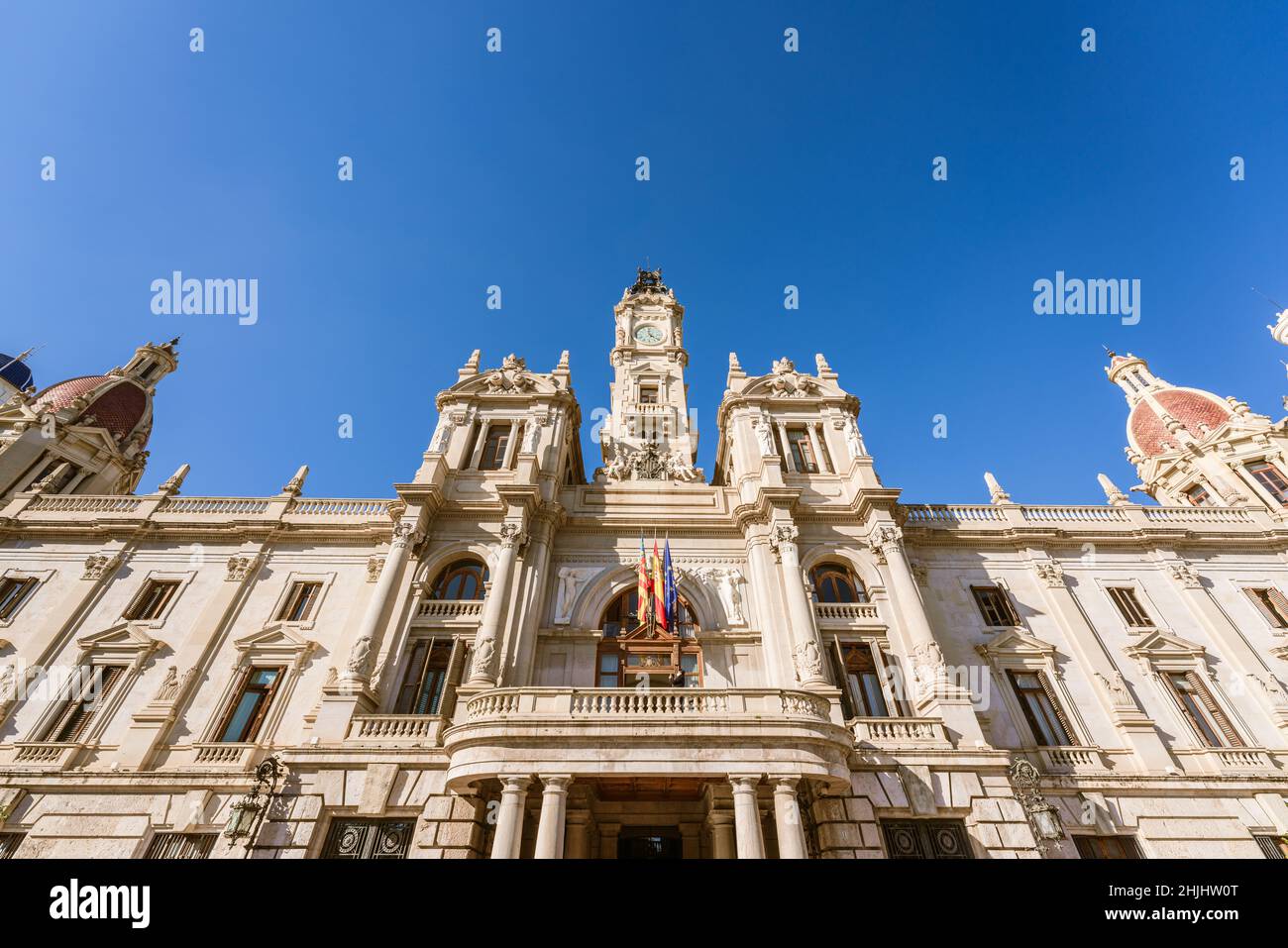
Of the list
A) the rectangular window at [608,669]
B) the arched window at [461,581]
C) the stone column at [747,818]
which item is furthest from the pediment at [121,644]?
the stone column at [747,818]

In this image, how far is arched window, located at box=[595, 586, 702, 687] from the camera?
67.8 feet

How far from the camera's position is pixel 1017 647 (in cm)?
2222

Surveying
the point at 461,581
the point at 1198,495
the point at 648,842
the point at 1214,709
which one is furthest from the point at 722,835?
the point at 1198,495

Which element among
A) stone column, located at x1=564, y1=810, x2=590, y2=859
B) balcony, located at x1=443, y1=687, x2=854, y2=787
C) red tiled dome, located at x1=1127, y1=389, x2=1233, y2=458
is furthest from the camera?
red tiled dome, located at x1=1127, y1=389, x2=1233, y2=458

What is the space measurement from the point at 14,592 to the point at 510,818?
24.5m

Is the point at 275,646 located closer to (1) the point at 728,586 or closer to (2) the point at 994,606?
(1) the point at 728,586

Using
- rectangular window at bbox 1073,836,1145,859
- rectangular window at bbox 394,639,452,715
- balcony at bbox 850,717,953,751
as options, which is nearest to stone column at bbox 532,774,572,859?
rectangular window at bbox 394,639,452,715

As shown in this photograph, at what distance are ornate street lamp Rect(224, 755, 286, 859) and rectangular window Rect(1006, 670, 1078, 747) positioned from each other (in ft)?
78.2

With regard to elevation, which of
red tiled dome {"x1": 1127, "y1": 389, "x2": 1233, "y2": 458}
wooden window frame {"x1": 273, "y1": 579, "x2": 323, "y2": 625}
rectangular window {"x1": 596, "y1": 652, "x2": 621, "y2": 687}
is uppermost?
red tiled dome {"x1": 1127, "y1": 389, "x2": 1233, "y2": 458}

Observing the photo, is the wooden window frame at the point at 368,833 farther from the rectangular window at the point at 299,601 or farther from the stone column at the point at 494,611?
the rectangular window at the point at 299,601

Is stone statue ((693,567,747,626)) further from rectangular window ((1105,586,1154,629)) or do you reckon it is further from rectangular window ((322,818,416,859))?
rectangular window ((1105,586,1154,629))

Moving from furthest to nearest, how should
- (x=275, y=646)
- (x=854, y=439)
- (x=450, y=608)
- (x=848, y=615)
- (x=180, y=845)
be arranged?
(x=854, y=439) < (x=848, y=615) < (x=450, y=608) < (x=275, y=646) < (x=180, y=845)
